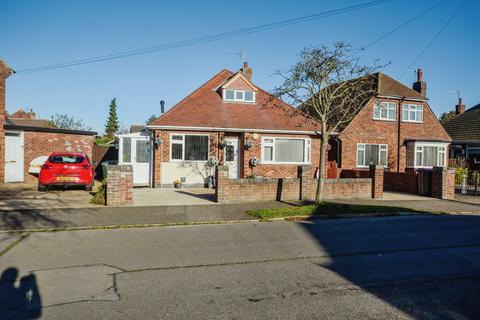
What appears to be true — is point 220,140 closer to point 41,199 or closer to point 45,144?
point 41,199

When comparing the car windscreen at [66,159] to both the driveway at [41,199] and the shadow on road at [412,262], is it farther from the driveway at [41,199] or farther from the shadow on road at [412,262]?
the shadow on road at [412,262]

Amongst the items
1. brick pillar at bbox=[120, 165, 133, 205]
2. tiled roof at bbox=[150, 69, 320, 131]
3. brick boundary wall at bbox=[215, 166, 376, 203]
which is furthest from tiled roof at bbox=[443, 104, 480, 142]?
brick pillar at bbox=[120, 165, 133, 205]

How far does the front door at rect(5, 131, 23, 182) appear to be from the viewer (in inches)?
708

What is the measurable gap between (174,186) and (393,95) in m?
15.4

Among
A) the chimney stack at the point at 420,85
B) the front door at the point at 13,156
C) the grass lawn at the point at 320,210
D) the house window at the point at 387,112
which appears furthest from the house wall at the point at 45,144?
the chimney stack at the point at 420,85

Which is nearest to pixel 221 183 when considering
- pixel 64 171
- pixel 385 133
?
pixel 64 171

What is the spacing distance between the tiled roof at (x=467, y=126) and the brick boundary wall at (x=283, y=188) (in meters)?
18.1

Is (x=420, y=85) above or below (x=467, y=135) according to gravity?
above

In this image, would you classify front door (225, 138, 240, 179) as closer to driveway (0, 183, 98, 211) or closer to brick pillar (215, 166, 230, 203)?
brick pillar (215, 166, 230, 203)

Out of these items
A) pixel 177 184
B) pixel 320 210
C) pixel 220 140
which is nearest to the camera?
pixel 320 210

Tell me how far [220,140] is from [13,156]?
33.2 feet

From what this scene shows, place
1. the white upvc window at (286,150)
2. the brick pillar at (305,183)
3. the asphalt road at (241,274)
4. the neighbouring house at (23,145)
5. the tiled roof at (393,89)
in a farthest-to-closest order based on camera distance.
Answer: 1. the tiled roof at (393,89)
2. the white upvc window at (286,150)
3. the neighbouring house at (23,145)
4. the brick pillar at (305,183)
5. the asphalt road at (241,274)

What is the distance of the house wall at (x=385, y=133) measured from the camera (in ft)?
74.1

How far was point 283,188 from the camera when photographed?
43.9 ft
